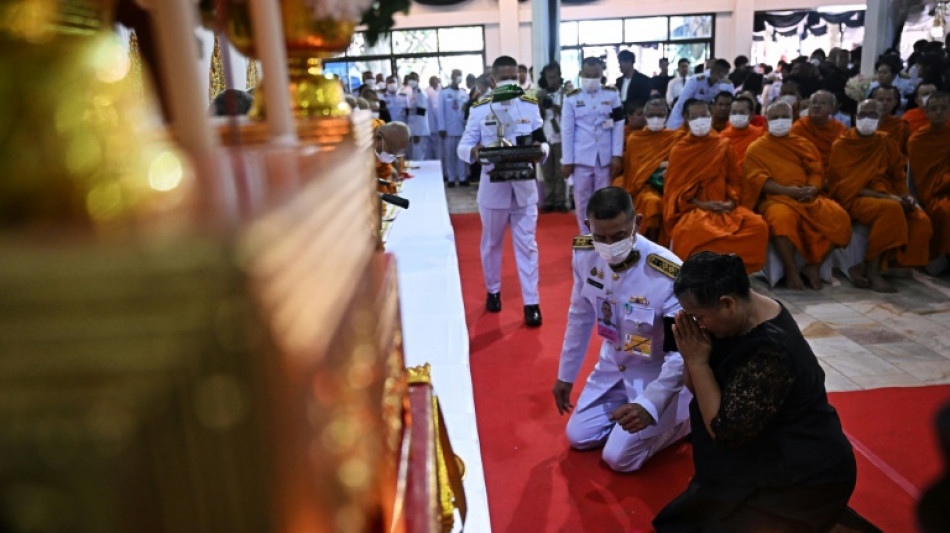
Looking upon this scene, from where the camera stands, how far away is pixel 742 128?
5281 millimetres

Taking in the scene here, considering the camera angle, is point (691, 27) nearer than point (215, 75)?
No

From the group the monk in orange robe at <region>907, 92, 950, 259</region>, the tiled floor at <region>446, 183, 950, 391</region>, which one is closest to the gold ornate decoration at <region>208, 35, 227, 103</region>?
the tiled floor at <region>446, 183, 950, 391</region>

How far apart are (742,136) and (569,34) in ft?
29.7

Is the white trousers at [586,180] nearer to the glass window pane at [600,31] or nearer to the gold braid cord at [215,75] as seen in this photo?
the gold braid cord at [215,75]

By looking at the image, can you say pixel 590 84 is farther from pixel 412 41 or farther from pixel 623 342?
pixel 412 41

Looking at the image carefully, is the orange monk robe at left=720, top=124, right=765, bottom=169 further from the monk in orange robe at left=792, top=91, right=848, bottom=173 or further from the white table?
the white table

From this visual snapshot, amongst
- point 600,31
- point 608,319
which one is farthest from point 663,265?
point 600,31

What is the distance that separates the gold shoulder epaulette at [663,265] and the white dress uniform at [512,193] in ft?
5.18

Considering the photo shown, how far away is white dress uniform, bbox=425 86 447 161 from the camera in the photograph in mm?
10570

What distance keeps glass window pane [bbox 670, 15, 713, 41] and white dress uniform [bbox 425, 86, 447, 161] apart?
20.0 feet

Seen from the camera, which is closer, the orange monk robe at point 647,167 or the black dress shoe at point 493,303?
the black dress shoe at point 493,303

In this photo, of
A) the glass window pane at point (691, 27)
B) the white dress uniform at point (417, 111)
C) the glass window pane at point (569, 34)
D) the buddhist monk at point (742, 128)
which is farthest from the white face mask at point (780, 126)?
the glass window pane at point (691, 27)

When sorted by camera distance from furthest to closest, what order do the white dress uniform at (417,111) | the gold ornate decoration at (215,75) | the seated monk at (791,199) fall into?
the white dress uniform at (417,111), the seated monk at (791,199), the gold ornate decoration at (215,75)

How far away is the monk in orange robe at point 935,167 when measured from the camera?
15.4 feet
